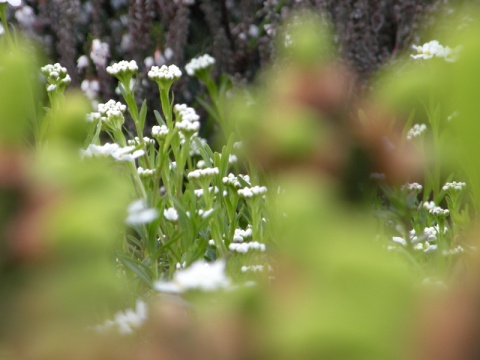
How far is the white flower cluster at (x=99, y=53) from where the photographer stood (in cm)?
380

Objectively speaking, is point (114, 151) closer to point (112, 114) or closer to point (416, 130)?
point (112, 114)

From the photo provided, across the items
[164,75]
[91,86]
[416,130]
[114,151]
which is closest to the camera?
[416,130]

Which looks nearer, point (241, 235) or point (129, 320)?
point (129, 320)

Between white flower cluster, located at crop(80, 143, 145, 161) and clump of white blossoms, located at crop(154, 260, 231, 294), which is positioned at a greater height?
white flower cluster, located at crop(80, 143, 145, 161)

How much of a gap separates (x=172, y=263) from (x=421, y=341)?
3.36 ft

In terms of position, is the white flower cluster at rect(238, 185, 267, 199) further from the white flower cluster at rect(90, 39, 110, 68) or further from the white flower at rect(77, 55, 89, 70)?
the white flower at rect(77, 55, 89, 70)

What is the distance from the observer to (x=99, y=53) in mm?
3838

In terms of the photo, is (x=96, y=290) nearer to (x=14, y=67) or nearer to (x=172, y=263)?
(x=14, y=67)

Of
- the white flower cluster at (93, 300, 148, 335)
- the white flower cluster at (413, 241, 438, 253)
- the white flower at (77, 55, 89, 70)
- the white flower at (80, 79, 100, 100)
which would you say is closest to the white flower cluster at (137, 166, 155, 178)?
the white flower cluster at (413, 241, 438, 253)

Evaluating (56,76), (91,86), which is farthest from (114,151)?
(91,86)

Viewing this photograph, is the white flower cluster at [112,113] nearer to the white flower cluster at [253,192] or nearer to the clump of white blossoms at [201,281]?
the white flower cluster at [253,192]

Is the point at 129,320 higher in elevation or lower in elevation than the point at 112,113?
lower

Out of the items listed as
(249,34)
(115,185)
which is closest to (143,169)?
(115,185)

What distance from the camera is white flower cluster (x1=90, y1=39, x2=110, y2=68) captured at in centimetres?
380
